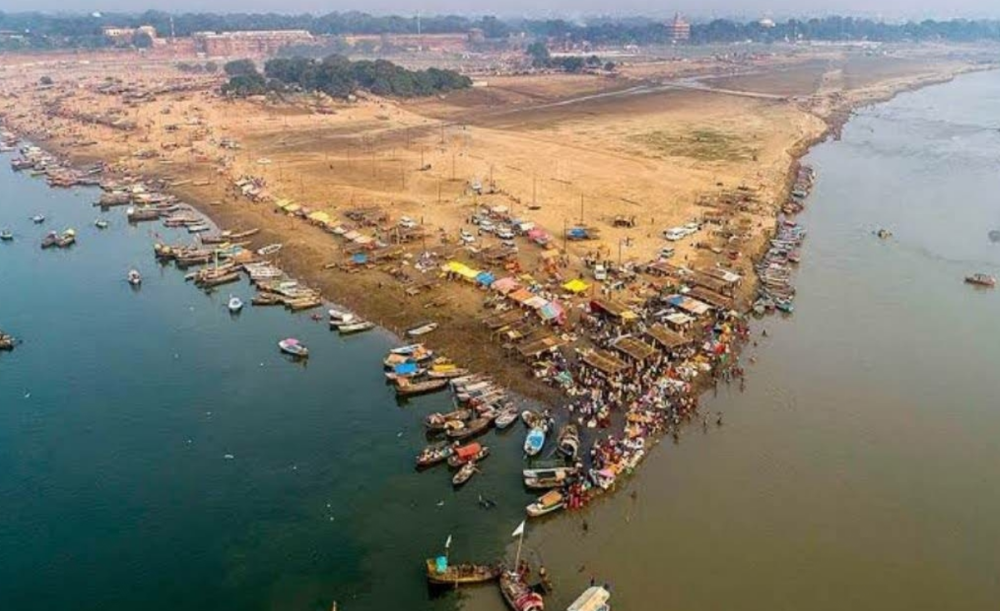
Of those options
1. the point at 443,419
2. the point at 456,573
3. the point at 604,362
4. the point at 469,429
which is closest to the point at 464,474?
the point at 469,429

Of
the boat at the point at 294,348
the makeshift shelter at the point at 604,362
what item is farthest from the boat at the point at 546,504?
the boat at the point at 294,348

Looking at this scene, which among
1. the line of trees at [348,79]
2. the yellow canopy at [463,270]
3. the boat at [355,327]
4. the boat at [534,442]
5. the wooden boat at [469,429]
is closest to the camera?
the boat at [534,442]

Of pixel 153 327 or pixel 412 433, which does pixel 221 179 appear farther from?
pixel 412 433

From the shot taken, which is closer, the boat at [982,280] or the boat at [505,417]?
the boat at [505,417]

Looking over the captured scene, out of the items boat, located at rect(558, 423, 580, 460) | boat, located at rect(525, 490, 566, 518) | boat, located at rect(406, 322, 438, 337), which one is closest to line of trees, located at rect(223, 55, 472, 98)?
boat, located at rect(406, 322, 438, 337)

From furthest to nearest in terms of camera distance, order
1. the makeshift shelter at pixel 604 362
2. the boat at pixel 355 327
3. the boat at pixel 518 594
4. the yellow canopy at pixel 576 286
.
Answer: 1. the yellow canopy at pixel 576 286
2. the boat at pixel 355 327
3. the makeshift shelter at pixel 604 362
4. the boat at pixel 518 594

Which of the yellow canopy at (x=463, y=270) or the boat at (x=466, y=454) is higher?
the yellow canopy at (x=463, y=270)

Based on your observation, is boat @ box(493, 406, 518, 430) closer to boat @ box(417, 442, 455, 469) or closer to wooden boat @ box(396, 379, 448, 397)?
boat @ box(417, 442, 455, 469)

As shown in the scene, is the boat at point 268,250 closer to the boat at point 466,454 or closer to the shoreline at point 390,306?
the shoreline at point 390,306

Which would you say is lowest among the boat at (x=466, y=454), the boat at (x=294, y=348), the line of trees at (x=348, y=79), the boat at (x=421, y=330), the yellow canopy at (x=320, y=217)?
the boat at (x=466, y=454)
